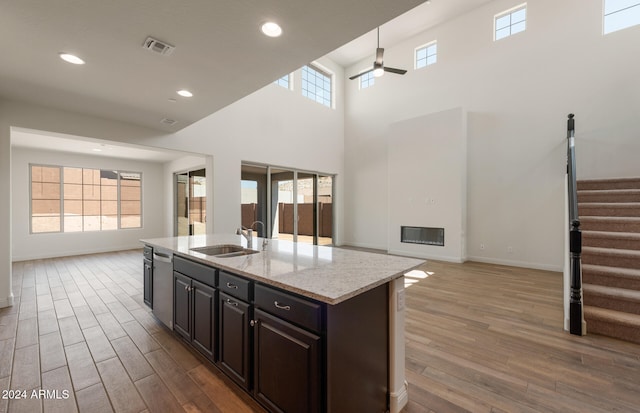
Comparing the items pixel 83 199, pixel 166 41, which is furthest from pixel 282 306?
pixel 83 199

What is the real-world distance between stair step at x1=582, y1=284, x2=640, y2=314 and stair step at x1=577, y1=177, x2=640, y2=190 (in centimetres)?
229

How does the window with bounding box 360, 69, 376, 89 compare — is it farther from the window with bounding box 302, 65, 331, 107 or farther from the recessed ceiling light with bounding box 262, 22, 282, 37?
the recessed ceiling light with bounding box 262, 22, 282, 37

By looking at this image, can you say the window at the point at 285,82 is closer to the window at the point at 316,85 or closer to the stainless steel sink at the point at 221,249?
the window at the point at 316,85

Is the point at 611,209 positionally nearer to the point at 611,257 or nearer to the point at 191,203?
the point at 611,257

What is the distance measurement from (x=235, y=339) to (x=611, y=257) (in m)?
4.22

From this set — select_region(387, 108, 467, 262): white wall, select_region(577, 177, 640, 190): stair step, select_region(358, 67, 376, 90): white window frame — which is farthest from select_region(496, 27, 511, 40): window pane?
select_region(577, 177, 640, 190): stair step

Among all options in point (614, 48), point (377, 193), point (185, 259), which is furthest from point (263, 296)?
point (614, 48)

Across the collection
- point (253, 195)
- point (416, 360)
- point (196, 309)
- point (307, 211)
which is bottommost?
point (416, 360)

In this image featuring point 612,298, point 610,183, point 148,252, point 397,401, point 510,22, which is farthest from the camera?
point 510,22

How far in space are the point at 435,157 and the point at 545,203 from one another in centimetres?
221

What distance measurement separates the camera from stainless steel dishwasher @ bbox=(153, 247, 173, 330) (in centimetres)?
264

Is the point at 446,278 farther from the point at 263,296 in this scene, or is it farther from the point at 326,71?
the point at 326,71

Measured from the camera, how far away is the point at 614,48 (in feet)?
15.0

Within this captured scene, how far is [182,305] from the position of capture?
96.5 inches
